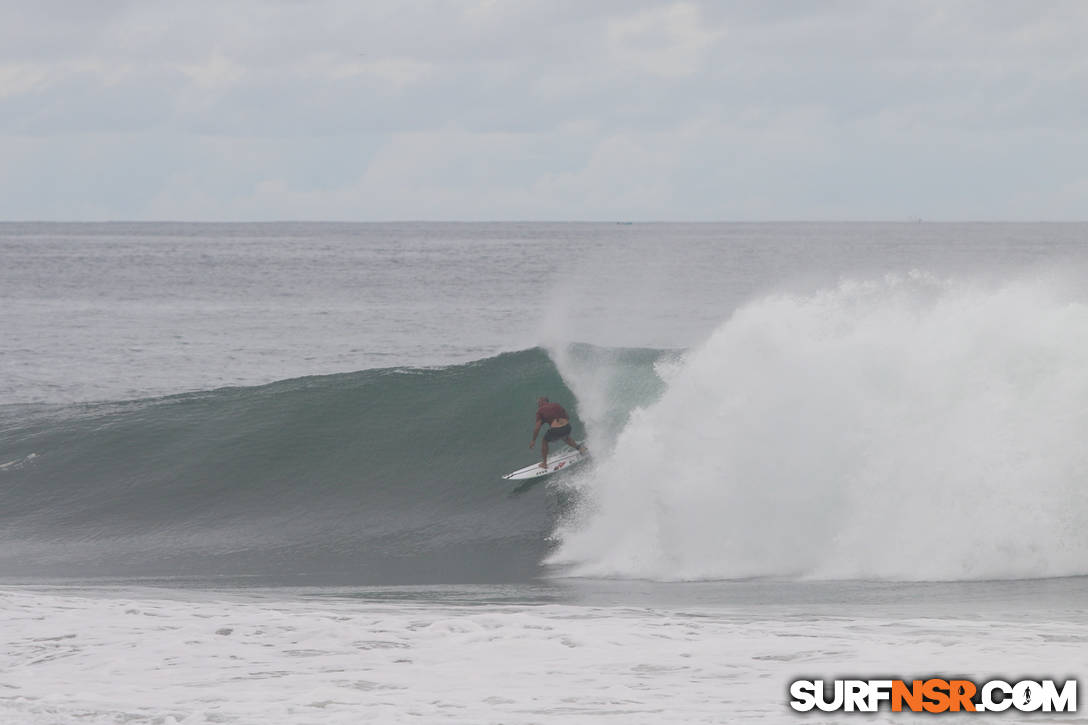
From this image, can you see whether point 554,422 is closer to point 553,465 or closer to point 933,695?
point 553,465

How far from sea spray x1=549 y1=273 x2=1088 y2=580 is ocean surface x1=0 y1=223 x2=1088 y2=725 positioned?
0.03 metres

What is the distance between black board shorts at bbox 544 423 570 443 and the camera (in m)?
15.4

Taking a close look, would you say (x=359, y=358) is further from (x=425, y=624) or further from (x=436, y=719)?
(x=436, y=719)

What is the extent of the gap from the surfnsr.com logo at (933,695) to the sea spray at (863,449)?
3.99 meters

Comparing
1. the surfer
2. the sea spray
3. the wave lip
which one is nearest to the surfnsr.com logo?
the sea spray

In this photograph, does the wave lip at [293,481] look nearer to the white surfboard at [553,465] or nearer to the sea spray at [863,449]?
the white surfboard at [553,465]

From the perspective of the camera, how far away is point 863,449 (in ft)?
40.5

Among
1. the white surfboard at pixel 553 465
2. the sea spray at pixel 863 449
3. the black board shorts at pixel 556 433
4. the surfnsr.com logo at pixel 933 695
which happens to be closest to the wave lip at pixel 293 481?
the white surfboard at pixel 553 465

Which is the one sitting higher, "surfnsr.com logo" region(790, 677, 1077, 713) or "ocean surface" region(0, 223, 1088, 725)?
"ocean surface" region(0, 223, 1088, 725)

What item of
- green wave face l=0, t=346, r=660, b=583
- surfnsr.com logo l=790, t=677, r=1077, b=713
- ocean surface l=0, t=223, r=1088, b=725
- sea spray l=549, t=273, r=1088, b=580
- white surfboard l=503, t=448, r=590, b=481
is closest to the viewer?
surfnsr.com logo l=790, t=677, r=1077, b=713

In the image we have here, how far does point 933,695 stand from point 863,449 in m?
5.90

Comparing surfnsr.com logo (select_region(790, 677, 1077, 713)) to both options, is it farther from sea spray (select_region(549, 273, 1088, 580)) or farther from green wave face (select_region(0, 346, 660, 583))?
green wave face (select_region(0, 346, 660, 583))

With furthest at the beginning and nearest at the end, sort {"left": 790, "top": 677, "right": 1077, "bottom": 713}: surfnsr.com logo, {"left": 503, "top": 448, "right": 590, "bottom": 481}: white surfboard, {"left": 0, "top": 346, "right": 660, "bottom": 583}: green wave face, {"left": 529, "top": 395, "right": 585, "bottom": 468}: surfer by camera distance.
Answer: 1. {"left": 503, "top": 448, "right": 590, "bottom": 481}: white surfboard
2. {"left": 529, "top": 395, "right": 585, "bottom": 468}: surfer
3. {"left": 0, "top": 346, "right": 660, "bottom": 583}: green wave face
4. {"left": 790, "top": 677, "right": 1077, "bottom": 713}: surfnsr.com logo

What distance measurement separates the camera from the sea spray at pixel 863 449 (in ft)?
36.3
